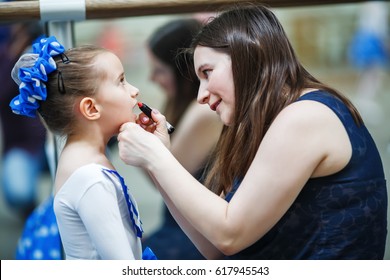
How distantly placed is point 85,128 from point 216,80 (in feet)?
1.24

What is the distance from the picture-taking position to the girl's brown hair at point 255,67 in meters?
1.62

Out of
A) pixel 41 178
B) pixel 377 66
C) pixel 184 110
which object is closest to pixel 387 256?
pixel 184 110

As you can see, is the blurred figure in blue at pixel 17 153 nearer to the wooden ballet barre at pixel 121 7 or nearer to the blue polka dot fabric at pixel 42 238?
the blue polka dot fabric at pixel 42 238

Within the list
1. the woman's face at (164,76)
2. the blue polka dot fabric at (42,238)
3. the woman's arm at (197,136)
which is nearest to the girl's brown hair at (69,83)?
the blue polka dot fabric at (42,238)

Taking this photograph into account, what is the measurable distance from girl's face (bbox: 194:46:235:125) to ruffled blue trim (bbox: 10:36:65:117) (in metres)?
0.36

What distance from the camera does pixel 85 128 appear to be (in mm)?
1719

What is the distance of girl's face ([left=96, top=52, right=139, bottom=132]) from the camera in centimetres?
168

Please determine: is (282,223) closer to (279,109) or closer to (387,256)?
(279,109)

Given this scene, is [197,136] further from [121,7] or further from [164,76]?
[121,7]

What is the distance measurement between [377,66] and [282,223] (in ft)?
21.8

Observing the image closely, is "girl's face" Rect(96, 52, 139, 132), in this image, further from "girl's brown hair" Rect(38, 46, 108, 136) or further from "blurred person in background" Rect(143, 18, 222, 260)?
"blurred person in background" Rect(143, 18, 222, 260)

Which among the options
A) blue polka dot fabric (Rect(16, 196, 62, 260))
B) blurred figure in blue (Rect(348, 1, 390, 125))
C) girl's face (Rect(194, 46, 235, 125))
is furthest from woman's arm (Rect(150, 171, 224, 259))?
blurred figure in blue (Rect(348, 1, 390, 125))

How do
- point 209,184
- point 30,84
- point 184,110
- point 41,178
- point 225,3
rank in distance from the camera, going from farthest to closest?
point 41,178, point 184,110, point 209,184, point 225,3, point 30,84

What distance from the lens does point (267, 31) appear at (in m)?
1.63
